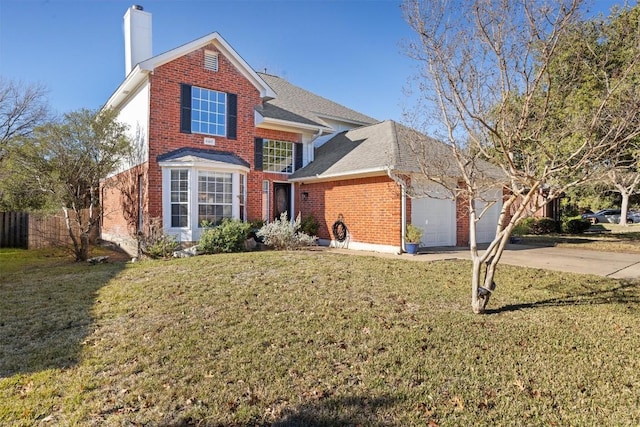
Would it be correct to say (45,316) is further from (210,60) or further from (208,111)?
(210,60)

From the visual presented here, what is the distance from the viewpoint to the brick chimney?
44.5ft

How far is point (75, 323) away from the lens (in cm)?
511

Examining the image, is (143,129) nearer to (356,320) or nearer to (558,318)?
(356,320)

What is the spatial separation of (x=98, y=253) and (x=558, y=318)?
44.2 ft

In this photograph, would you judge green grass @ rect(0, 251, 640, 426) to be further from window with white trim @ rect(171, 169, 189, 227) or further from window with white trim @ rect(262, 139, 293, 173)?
window with white trim @ rect(262, 139, 293, 173)

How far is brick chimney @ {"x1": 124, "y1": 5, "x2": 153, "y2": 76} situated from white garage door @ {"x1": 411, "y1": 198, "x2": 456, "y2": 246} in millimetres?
11586

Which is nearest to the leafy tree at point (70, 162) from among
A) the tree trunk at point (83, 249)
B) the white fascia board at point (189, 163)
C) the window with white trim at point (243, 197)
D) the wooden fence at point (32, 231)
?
the tree trunk at point (83, 249)

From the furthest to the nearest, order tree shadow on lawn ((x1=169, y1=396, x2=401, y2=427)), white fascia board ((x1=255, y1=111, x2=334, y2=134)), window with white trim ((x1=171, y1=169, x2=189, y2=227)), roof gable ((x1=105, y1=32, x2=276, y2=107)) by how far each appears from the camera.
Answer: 1. white fascia board ((x1=255, y1=111, x2=334, y2=134))
2. window with white trim ((x1=171, y1=169, x2=189, y2=227))
3. roof gable ((x1=105, y1=32, x2=276, y2=107))
4. tree shadow on lawn ((x1=169, y1=396, x2=401, y2=427))

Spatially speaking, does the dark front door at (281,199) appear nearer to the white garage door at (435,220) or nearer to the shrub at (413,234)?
the white garage door at (435,220)

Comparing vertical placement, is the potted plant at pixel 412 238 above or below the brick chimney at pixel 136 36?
below

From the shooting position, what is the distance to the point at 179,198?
11.9 m

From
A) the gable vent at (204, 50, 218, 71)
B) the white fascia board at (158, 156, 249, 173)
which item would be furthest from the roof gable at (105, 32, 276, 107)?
the white fascia board at (158, 156, 249, 173)

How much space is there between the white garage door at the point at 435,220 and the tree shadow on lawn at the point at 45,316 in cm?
919

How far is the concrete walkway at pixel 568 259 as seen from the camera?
27.6 ft
